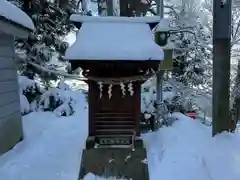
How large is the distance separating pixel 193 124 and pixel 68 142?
334 centimetres

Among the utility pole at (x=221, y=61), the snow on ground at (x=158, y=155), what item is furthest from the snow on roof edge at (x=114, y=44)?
the snow on ground at (x=158, y=155)

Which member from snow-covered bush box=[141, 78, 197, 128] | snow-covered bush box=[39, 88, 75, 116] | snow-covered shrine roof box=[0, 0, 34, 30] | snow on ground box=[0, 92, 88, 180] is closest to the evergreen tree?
snow-covered bush box=[39, 88, 75, 116]

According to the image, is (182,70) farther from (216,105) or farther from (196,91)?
(216,105)

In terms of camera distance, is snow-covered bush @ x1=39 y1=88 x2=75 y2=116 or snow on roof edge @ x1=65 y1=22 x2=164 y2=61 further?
snow-covered bush @ x1=39 y1=88 x2=75 y2=116

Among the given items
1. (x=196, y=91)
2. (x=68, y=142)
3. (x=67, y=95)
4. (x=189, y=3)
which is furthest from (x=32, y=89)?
(x=189, y=3)

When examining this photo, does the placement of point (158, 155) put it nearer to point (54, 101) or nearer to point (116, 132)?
point (116, 132)

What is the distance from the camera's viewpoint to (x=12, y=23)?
5.63 meters

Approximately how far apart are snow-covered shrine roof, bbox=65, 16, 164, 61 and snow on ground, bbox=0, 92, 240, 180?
187 cm

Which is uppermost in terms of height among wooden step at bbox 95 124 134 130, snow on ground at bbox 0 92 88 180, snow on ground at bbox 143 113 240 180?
wooden step at bbox 95 124 134 130

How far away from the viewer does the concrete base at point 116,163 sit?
5355mm

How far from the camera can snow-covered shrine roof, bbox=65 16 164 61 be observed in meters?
4.91

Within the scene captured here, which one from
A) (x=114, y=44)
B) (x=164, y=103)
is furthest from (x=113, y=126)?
(x=164, y=103)

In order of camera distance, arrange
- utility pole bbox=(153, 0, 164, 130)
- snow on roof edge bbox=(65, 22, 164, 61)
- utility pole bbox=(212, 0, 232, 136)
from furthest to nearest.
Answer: utility pole bbox=(153, 0, 164, 130) < utility pole bbox=(212, 0, 232, 136) < snow on roof edge bbox=(65, 22, 164, 61)

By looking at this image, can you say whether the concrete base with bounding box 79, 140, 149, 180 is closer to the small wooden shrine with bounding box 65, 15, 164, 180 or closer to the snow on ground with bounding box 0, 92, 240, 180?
the small wooden shrine with bounding box 65, 15, 164, 180
